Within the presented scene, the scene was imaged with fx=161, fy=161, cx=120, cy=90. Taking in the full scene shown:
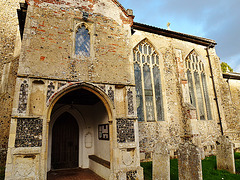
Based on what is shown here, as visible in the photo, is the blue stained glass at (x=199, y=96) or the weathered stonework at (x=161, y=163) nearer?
the weathered stonework at (x=161, y=163)

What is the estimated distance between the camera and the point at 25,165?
4.62m

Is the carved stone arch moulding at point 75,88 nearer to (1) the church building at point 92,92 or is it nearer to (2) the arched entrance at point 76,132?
(1) the church building at point 92,92

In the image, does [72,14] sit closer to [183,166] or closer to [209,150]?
[183,166]

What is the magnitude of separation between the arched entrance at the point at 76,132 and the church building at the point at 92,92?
0.05 meters

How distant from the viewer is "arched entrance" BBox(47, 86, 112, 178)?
7812 mm

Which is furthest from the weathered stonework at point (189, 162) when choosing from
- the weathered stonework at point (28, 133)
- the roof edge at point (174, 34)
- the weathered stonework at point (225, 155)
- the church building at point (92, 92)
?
the roof edge at point (174, 34)

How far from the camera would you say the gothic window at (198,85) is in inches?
456

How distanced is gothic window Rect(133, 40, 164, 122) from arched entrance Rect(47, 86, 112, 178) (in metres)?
2.78

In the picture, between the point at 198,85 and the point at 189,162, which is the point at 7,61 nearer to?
the point at 189,162

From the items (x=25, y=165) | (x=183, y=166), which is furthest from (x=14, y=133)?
(x=183, y=166)

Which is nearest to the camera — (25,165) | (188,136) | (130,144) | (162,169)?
(25,165)

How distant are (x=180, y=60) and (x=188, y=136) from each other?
5.03 m

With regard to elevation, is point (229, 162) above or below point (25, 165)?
below

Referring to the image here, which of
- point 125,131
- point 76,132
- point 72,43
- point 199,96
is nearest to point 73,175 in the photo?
point 76,132
